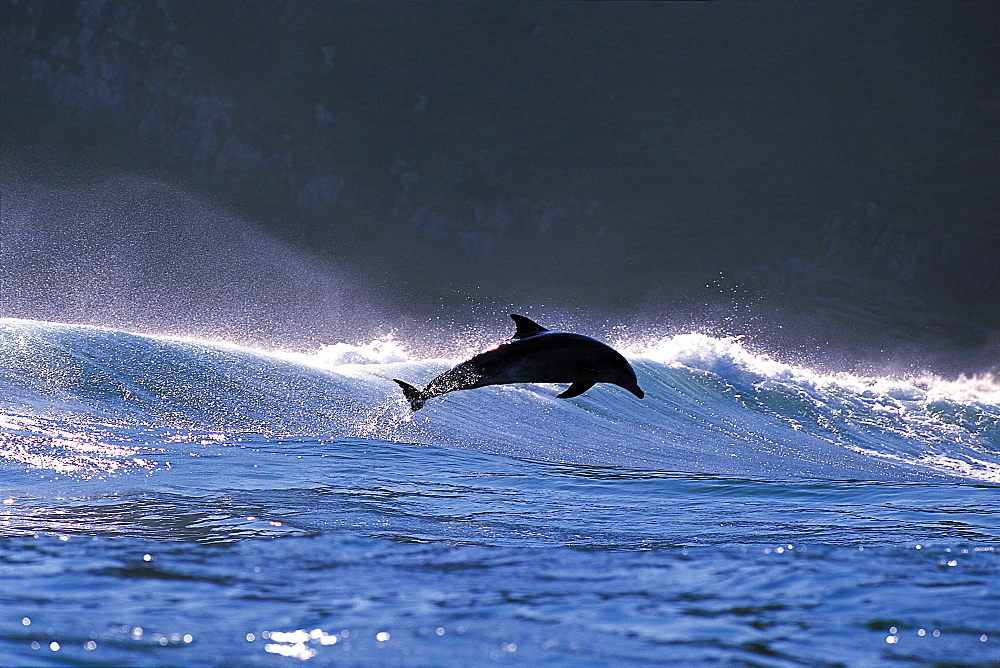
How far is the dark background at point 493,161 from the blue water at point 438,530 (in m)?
62.5

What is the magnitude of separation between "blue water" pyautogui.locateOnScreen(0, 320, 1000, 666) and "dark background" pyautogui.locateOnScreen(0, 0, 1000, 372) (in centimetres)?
6248

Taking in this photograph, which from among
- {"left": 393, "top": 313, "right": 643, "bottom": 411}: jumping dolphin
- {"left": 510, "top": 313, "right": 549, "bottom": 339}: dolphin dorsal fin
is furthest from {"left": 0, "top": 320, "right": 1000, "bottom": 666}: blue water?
{"left": 510, "top": 313, "right": 549, "bottom": 339}: dolphin dorsal fin

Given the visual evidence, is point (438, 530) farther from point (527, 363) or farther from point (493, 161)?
point (493, 161)

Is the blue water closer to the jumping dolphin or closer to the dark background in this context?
the jumping dolphin

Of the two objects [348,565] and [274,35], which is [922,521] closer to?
[348,565]

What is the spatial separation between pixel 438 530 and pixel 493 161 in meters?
98.8

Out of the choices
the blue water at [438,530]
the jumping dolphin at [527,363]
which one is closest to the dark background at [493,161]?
the blue water at [438,530]

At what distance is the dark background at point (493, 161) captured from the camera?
87.6 m

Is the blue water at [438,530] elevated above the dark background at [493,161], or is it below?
below

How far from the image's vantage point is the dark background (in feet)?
287

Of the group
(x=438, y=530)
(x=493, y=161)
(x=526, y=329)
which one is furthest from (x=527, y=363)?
(x=493, y=161)

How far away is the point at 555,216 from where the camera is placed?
9869cm

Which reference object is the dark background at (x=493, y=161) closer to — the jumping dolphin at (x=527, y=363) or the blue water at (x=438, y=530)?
the blue water at (x=438, y=530)

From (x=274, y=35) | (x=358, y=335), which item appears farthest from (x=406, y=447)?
(x=274, y=35)
